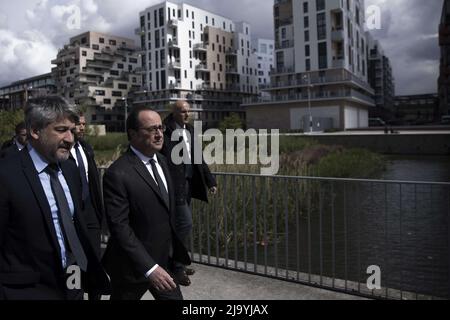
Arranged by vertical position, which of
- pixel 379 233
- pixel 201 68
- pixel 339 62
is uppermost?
pixel 201 68

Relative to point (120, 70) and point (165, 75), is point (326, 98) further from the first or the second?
point (120, 70)

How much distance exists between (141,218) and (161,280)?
16.5 inches

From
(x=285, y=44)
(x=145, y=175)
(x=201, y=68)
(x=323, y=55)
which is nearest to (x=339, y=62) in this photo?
(x=323, y=55)

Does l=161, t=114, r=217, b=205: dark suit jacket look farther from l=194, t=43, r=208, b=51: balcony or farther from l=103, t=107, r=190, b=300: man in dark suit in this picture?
l=194, t=43, r=208, b=51: balcony

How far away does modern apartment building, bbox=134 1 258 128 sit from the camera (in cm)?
7194

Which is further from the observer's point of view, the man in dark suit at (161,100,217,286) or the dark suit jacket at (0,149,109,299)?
the man in dark suit at (161,100,217,286)

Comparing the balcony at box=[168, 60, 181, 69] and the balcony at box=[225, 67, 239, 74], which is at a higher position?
the balcony at box=[225, 67, 239, 74]

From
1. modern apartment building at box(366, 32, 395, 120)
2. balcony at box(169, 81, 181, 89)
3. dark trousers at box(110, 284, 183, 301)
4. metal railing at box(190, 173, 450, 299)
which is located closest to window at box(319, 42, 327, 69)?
balcony at box(169, 81, 181, 89)

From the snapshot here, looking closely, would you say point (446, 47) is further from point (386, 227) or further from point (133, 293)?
point (133, 293)

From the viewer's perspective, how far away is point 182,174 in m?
4.72

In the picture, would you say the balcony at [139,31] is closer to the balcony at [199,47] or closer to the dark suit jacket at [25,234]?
the balcony at [199,47]

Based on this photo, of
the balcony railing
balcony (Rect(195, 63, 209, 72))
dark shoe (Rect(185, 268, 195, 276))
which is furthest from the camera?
balcony (Rect(195, 63, 209, 72))

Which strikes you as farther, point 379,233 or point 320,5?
point 320,5
